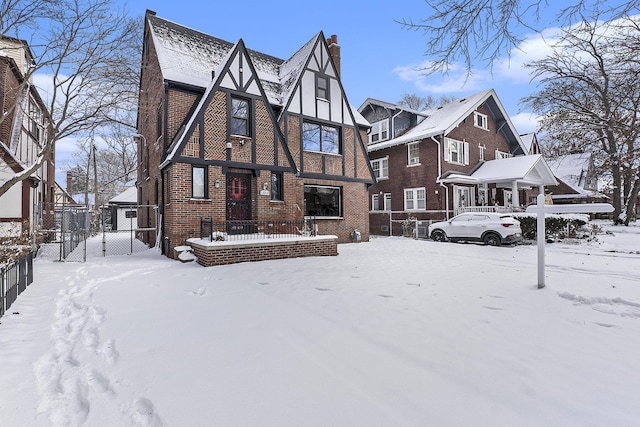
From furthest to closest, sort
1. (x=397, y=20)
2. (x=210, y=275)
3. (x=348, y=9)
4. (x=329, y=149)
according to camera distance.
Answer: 1. (x=329, y=149)
2. (x=210, y=275)
3. (x=348, y=9)
4. (x=397, y=20)

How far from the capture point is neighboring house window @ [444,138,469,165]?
66.0 feet

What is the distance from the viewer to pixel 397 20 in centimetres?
427

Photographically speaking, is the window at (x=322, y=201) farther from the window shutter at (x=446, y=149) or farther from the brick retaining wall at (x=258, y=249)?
the window shutter at (x=446, y=149)

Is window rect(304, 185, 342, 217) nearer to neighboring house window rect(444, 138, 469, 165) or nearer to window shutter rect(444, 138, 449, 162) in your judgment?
window shutter rect(444, 138, 449, 162)

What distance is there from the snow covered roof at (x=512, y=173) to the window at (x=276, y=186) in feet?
35.4

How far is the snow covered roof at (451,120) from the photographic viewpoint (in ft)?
65.4

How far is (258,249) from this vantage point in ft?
31.1

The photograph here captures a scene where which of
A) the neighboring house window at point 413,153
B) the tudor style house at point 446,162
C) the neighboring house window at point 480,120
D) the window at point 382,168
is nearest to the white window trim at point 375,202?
the tudor style house at point 446,162

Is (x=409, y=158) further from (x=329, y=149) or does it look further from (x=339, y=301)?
(x=339, y=301)

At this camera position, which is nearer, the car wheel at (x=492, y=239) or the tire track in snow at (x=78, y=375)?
the tire track in snow at (x=78, y=375)

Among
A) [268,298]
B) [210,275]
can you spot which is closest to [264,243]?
[210,275]

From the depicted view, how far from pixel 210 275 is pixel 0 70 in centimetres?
1259

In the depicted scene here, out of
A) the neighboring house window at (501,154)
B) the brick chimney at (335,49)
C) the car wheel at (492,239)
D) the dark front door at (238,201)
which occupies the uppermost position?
the brick chimney at (335,49)

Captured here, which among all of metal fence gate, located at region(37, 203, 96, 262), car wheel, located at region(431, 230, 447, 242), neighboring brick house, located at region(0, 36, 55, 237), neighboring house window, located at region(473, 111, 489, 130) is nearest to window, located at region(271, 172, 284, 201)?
metal fence gate, located at region(37, 203, 96, 262)
